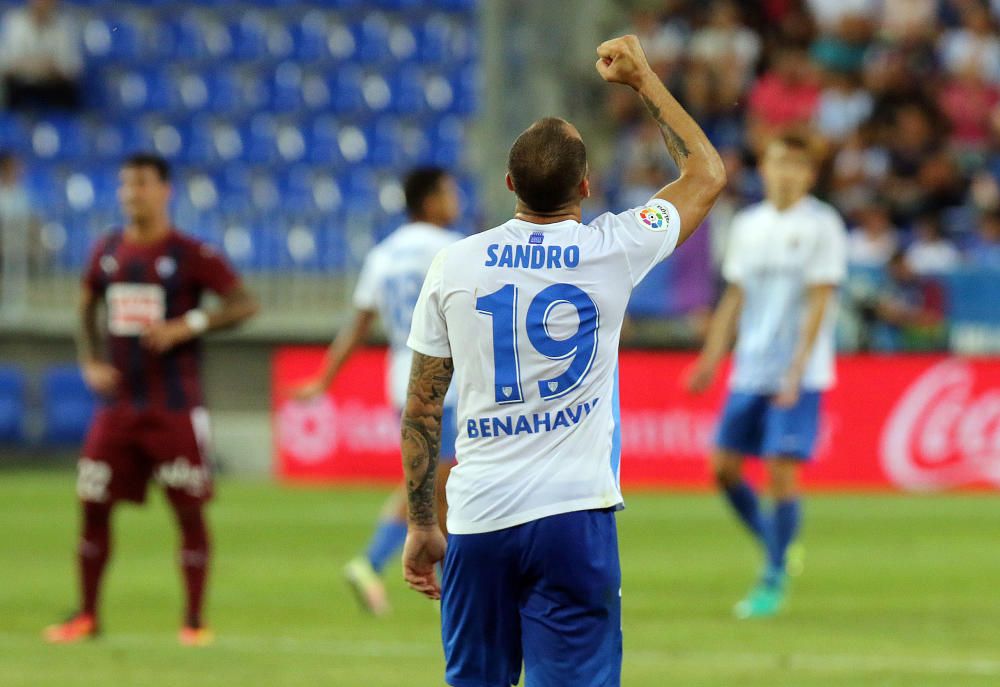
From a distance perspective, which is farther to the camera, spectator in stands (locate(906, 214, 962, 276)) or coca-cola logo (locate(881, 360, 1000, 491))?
spectator in stands (locate(906, 214, 962, 276))

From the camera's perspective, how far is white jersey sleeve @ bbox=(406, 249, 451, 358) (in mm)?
4910

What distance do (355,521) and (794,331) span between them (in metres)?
5.79

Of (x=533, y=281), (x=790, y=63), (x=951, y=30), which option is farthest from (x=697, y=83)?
(x=533, y=281)

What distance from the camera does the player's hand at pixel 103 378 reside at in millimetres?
9047

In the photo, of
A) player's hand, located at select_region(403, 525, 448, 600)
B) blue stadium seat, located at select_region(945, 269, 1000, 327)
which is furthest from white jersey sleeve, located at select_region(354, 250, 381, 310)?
blue stadium seat, located at select_region(945, 269, 1000, 327)

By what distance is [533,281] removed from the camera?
15.9ft

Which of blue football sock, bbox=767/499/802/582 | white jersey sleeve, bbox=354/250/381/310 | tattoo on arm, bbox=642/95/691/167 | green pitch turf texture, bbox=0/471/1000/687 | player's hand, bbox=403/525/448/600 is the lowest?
green pitch turf texture, bbox=0/471/1000/687

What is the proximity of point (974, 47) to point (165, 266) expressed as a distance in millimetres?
14362

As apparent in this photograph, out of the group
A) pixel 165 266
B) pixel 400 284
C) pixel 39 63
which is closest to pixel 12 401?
pixel 39 63

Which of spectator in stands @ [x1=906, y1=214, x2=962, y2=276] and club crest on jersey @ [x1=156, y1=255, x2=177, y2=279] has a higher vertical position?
club crest on jersey @ [x1=156, y1=255, x2=177, y2=279]

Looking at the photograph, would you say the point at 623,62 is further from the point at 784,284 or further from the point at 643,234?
the point at 784,284

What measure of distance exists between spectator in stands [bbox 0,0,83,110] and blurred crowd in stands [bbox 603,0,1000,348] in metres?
6.68

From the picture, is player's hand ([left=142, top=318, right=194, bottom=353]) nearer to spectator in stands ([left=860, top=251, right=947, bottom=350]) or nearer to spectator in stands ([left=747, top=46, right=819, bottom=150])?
spectator in stands ([left=860, top=251, right=947, bottom=350])

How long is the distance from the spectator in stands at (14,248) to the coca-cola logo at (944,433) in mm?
8982
